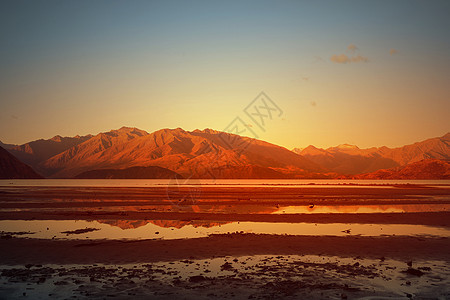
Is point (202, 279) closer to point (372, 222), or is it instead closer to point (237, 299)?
point (237, 299)

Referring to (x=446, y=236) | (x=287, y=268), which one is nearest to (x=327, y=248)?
(x=287, y=268)

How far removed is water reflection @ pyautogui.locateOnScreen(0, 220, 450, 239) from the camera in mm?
26047

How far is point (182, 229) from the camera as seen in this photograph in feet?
95.2

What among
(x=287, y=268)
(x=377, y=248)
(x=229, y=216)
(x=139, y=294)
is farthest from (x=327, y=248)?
(x=229, y=216)

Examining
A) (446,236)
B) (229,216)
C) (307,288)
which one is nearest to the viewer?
(307,288)

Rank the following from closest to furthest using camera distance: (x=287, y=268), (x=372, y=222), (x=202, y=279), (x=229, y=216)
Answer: (x=202, y=279) → (x=287, y=268) → (x=372, y=222) → (x=229, y=216)

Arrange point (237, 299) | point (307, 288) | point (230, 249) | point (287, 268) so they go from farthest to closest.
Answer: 1. point (230, 249)
2. point (287, 268)
3. point (307, 288)
4. point (237, 299)

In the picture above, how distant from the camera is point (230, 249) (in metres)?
21.1

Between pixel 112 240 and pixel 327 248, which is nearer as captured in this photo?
pixel 327 248

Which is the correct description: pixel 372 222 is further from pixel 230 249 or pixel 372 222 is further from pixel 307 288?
pixel 307 288

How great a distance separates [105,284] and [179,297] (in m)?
3.36

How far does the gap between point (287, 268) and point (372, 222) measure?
2002cm

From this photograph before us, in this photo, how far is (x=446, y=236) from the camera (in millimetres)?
25547

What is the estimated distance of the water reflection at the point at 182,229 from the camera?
26047 millimetres
